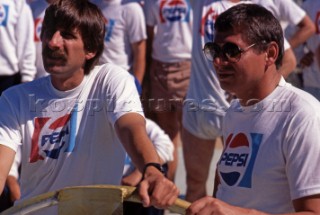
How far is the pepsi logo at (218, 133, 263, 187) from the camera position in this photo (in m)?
3.64

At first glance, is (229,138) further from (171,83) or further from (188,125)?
(171,83)

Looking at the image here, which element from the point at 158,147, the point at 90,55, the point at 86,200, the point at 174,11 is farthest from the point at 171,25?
the point at 86,200

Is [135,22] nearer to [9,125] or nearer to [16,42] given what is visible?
[16,42]

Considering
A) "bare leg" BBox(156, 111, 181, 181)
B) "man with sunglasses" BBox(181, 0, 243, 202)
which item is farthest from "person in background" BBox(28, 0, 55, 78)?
"man with sunglasses" BBox(181, 0, 243, 202)

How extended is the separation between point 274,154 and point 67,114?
1136 millimetres

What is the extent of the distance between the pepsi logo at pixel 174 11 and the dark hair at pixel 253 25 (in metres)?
4.48

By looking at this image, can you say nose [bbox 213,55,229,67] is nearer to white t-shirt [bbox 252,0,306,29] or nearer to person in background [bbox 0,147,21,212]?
person in background [bbox 0,147,21,212]

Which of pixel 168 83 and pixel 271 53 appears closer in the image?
pixel 271 53

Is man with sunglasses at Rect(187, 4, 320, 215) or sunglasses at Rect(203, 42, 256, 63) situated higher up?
sunglasses at Rect(203, 42, 256, 63)

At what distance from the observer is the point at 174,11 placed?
8.29m

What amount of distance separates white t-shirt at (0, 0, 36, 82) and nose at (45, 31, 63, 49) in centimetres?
384

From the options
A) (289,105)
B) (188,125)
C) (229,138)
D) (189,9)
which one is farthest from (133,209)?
(189,9)

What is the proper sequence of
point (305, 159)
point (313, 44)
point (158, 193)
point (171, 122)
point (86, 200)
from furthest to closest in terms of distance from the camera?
point (171, 122), point (313, 44), point (305, 159), point (86, 200), point (158, 193)

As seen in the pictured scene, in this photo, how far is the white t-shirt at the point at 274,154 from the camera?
11.1ft
